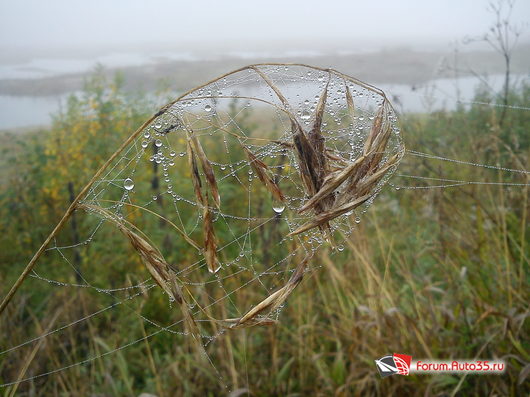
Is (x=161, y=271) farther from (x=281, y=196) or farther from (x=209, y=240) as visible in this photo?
(x=281, y=196)

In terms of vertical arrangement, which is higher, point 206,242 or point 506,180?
point 206,242

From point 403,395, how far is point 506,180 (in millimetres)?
1580

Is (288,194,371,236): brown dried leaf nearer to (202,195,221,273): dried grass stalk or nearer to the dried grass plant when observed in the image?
the dried grass plant

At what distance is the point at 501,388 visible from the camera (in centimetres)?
138

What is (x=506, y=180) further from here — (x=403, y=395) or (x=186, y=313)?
(x=186, y=313)

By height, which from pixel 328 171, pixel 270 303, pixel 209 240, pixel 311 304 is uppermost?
pixel 328 171

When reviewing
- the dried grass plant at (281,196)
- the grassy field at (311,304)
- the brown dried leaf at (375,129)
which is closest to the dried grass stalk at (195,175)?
the dried grass plant at (281,196)

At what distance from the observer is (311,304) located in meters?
1.97

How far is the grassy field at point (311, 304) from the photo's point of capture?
158 cm

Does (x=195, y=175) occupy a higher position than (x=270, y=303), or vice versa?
(x=195, y=175)

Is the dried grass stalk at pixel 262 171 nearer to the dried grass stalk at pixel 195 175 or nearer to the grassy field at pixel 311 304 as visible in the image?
the dried grass stalk at pixel 195 175

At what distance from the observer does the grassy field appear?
158cm

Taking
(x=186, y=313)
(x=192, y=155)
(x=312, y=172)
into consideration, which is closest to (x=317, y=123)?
(x=312, y=172)

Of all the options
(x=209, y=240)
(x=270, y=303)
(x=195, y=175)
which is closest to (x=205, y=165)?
(x=195, y=175)
